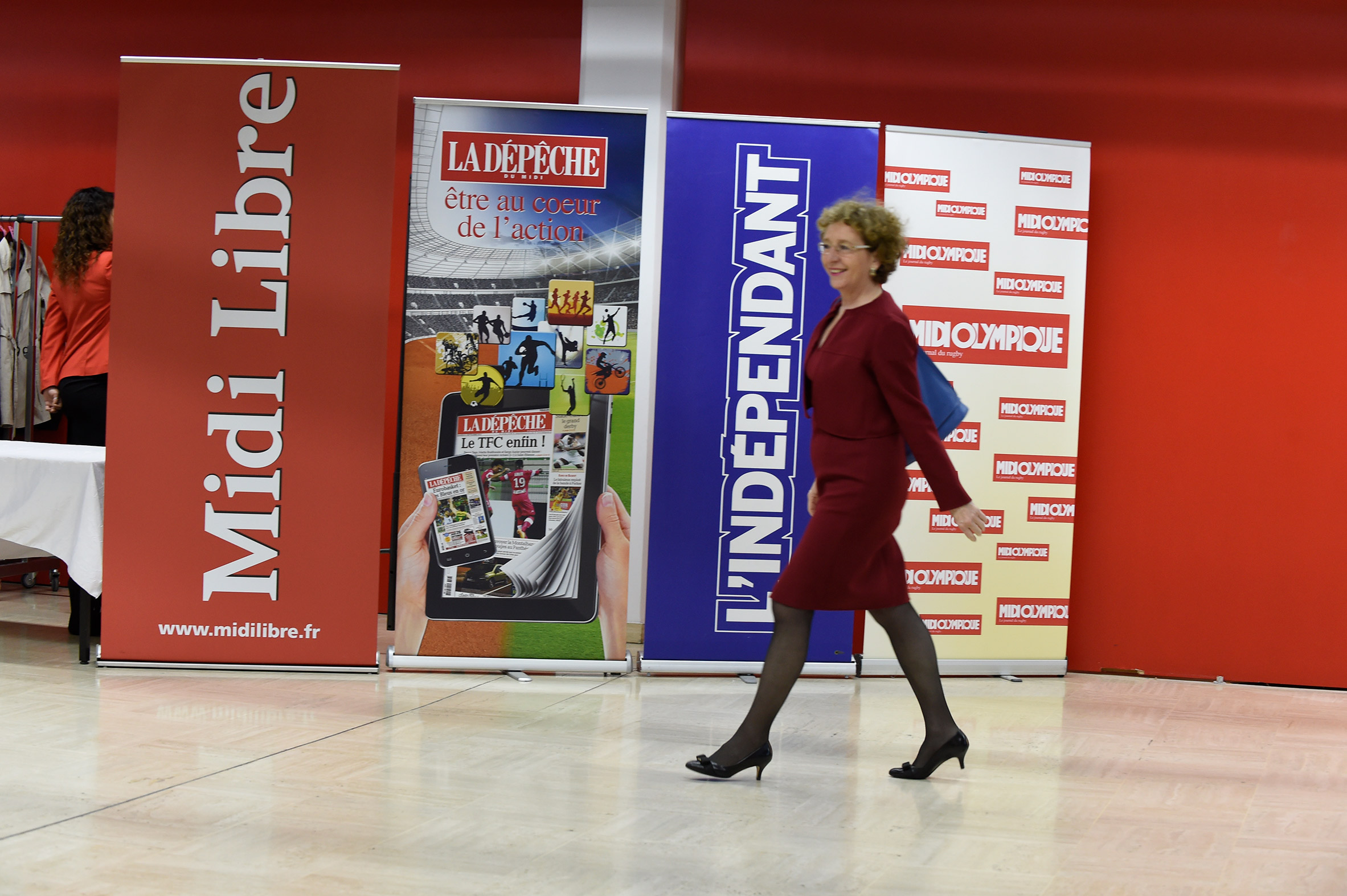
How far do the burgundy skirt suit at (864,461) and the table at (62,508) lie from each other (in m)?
2.57

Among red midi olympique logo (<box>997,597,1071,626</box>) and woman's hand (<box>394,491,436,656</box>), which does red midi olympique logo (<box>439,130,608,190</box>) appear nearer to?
woman's hand (<box>394,491,436,656</box>)

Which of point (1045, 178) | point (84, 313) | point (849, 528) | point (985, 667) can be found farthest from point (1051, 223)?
point (84, 313)

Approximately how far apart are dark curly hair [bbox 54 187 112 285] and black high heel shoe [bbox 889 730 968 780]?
390 centimetres

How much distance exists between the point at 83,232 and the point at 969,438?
3.78 meters

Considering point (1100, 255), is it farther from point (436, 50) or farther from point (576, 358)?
point (436, 50)

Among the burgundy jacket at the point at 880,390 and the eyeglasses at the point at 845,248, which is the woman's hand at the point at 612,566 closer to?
the burgundy jacket at the point at 880,390

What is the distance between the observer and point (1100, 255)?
5094 millimetres

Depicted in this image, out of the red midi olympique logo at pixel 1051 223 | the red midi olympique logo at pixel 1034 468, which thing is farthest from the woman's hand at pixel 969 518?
the red midi olympique logo at pixel 1051 223

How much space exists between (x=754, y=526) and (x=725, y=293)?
2.97 feet

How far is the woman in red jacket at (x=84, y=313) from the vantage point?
16.3ft

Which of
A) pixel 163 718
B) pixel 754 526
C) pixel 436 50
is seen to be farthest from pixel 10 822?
pixel 436 50

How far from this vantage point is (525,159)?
439 centimetres

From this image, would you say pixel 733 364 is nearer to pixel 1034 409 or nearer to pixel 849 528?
pixel 1034 409

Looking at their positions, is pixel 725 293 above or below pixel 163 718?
above
